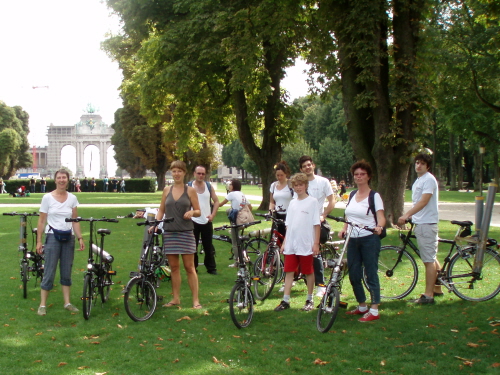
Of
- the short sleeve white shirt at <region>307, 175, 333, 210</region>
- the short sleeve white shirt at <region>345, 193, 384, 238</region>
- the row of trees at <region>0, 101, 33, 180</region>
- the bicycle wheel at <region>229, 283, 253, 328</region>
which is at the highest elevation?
the row of trees at <region>0, 101, 33, 180</region>

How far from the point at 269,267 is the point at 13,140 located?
237ft

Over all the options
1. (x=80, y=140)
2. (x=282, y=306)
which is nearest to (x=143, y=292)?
(x=282, y=306)

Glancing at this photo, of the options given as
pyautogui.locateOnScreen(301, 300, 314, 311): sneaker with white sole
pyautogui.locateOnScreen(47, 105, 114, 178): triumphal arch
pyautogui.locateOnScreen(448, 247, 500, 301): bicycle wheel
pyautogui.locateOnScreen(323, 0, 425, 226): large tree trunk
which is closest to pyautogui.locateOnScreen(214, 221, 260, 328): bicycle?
pyautogui.locateOnScreen(301, 300, 314, 311): sneaker with white sole

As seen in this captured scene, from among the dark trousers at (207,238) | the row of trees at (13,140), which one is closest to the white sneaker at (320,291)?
the dark trousers at (207,238)

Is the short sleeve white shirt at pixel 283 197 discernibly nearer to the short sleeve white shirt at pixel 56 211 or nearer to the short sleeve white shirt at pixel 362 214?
the short sleeve white shirt at pixel 362 214

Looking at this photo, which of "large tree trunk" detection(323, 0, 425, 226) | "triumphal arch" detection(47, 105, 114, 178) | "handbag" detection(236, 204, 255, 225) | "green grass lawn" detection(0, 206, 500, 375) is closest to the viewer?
"green grass lawn" detection(0, 206, 500, 375)

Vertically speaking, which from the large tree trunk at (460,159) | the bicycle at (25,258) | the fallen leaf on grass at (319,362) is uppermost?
the large tree trunk at (460,159)

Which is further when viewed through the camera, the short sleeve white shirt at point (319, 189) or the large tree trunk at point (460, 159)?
the large tree trunk at point (460, 159)

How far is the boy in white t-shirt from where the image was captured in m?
6.88

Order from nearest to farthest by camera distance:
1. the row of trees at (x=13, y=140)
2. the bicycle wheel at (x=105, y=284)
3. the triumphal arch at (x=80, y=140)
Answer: the bicycle wheel at (x=105, y=284) → the row of trees at (x=13, y=140) → the triumphal arch at (x=80, y=140)

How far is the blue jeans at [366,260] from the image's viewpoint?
661cm

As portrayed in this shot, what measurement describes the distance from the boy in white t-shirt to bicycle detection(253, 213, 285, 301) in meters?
0.92

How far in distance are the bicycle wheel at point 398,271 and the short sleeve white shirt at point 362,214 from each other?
46.4 inches

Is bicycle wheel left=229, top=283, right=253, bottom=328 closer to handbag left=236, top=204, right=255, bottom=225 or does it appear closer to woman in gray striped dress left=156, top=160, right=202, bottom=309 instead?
woman in gray striped dress left=156, top=160, right=202, bottom=309
